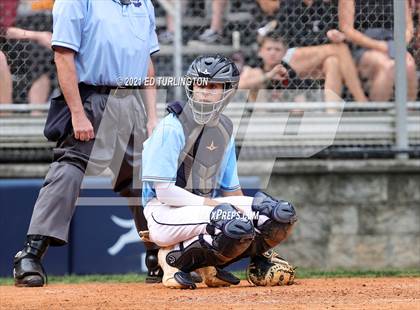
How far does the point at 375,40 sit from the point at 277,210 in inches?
135

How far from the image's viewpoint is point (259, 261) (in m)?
5.86

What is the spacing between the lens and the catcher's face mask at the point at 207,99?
5715 millimetres

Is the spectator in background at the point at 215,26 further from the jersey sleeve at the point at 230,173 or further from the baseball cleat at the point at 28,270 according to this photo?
the baseball cleat at the point at 28,270

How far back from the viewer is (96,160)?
20.4ft

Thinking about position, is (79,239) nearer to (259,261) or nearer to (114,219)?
(114,219)

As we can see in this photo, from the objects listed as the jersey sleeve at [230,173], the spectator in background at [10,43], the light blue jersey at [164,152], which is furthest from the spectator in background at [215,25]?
the light blue jersey at [164,152]

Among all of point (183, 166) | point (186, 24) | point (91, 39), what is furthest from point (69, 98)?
point (186, 24)

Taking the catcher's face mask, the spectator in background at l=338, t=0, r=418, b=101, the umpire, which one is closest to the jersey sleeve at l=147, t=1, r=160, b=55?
the umpire

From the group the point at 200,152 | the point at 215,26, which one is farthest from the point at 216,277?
the point at 215,26

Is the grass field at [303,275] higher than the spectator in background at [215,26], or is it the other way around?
the spectator in background at [215,26]

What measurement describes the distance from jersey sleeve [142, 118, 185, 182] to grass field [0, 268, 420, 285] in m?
1.79

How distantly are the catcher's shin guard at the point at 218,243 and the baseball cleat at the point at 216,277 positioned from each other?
0.16 meters

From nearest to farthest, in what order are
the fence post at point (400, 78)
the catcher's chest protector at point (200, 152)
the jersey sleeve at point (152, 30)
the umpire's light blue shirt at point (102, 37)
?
the catcher's chest protector at point (200, 152), the umpire's light blue shirt at point (102, 37), the jersey sleeve at point (152, 30), the fence post at point (400, 78)

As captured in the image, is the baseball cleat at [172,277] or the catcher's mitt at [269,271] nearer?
the baseball cleat at [172,277]
